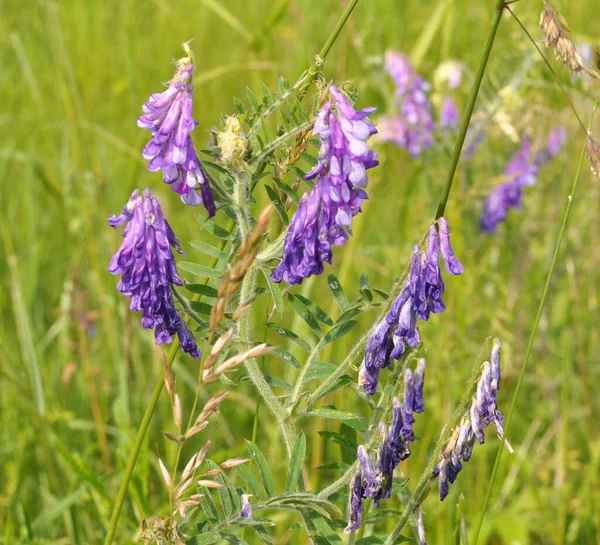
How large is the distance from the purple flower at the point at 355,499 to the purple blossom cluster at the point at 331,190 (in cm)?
38

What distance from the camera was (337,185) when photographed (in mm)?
1149

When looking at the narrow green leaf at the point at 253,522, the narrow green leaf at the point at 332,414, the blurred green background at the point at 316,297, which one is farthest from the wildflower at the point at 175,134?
the blurred green background at the point at 316,297

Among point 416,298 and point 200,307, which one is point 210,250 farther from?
point 416,298

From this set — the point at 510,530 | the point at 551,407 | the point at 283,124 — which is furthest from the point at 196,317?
the point at 551,407

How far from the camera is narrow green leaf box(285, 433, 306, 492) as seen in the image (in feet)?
4.44

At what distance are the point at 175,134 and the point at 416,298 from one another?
45cm

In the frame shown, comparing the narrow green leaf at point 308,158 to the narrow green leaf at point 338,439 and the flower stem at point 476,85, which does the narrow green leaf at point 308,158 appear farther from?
the narrow green leaf at point 338,439

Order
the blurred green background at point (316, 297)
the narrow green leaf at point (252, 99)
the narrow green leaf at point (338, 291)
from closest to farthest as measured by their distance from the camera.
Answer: the narrow green leaf at point (252, 99)
the narrow green leaf at point (338, 291)
the blurred green background at point (316, 297)

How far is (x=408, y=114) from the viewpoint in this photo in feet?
11.1

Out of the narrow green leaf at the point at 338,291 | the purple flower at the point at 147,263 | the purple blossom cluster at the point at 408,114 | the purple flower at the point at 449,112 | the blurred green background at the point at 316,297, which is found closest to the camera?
the purple flower at the point at 147,263

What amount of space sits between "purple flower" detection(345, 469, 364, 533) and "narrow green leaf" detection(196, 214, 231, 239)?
484 mm

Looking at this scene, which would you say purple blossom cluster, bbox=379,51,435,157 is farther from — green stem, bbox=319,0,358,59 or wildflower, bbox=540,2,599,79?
wildflower, bbox=540,2,599,79

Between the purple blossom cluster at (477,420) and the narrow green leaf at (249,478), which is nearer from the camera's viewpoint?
the purple blossom cluster at (477,420)

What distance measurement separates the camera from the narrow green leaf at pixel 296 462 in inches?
53.3
